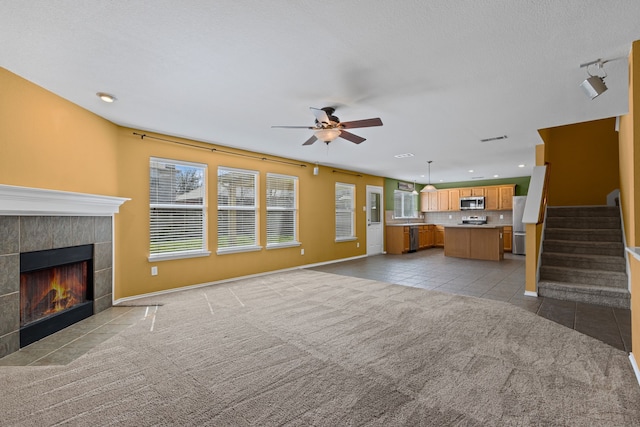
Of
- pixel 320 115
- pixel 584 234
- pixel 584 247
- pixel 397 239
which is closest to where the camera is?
pixel 320 115

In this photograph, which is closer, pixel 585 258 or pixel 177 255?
pixel 585 258

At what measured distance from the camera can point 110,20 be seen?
1.98m

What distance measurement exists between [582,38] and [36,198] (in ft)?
16.4

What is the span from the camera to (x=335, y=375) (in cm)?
224

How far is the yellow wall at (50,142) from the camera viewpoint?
2758 millimetres

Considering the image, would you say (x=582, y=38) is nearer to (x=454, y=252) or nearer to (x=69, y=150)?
(x=69, y=150)

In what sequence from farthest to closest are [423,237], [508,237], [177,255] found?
[423,237] → [508,237] → [177,255]

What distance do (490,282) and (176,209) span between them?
5.73m

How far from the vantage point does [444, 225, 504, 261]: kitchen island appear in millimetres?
7836

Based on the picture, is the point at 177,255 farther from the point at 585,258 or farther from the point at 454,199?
the point at 454,199

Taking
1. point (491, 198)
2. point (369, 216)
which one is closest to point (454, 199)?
point (491, 198)

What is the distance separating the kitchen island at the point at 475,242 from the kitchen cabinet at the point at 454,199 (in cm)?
264

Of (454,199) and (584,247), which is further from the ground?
(454,199)

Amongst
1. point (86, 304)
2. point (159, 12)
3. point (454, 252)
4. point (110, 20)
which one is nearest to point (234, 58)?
point (159, 12)
